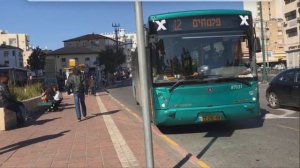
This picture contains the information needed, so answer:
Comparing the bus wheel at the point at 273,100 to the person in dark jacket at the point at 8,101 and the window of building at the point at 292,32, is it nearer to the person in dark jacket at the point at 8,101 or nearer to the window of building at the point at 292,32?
the person in dark jacket at the point at 8,101

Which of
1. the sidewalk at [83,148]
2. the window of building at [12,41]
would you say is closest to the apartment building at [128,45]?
the sidewalk at [83,148]

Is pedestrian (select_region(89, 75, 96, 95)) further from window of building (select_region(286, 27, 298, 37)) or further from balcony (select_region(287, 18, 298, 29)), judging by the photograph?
window of building (select_region(286, 27, 298, 37))

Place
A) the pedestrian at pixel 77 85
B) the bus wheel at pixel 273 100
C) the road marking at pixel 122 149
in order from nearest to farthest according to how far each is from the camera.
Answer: the road marking at pixel 122 149, the pedestrian at pixel 77 85, the bus wheel at pixel 273 100

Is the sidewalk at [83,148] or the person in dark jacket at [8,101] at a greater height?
the person in dark jacket at [8,101]

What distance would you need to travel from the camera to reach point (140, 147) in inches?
322

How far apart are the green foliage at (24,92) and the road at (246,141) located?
9.44 metres

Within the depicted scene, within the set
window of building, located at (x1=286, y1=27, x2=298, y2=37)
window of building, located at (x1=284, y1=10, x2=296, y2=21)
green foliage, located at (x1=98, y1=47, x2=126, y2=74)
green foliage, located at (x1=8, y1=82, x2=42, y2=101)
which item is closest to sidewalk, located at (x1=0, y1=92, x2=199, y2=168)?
green foliage, located at (x1=8, y1=82, x2=42, y2=101)

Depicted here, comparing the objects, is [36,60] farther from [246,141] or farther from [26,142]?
[246,141]

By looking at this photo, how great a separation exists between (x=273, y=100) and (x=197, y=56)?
636cm

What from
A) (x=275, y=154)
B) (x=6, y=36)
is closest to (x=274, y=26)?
(x=6, y=36)

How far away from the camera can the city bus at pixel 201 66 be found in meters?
9.75

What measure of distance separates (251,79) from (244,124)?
2.03m

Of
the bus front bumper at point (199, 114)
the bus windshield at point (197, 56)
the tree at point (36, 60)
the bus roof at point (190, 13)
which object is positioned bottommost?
the bus front bumper at point (199, 114)

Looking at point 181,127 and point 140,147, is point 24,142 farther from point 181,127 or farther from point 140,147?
point 181,127
